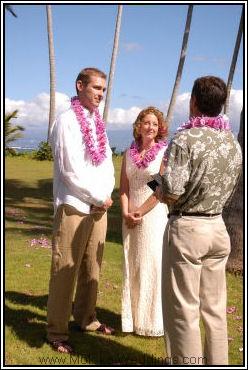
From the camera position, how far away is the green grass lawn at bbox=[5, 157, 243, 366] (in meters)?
4.49

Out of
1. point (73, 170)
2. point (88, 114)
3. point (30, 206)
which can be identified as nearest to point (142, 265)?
point (73, 170)

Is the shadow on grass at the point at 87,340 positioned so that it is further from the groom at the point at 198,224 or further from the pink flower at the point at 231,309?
the pink flower at the point at 231,309

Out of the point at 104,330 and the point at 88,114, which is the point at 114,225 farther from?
the point at 88,114

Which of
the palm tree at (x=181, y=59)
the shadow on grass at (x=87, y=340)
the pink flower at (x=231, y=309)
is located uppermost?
the palm tree at (x=181, y=59)

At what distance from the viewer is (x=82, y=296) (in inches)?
195

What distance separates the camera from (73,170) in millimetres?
4234

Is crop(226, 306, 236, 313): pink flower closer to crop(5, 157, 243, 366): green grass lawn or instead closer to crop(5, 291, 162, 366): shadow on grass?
crop(5, 157, 243, 366): green grass lawn

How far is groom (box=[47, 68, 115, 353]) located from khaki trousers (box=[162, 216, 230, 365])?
0.94 meters

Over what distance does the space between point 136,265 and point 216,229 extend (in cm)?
144

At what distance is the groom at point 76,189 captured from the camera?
14.0 feet

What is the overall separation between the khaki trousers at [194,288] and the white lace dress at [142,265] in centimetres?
108

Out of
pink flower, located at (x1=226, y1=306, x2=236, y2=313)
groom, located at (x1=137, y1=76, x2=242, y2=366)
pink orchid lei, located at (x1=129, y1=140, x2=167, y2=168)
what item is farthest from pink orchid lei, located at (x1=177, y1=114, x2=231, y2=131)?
pink flower, located at (x1=226, y1=306, x2=236, y2=313)

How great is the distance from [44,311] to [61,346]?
114cm

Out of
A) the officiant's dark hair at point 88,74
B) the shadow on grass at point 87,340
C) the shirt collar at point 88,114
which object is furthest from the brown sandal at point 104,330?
the officiant's dark hair at point 88,74
